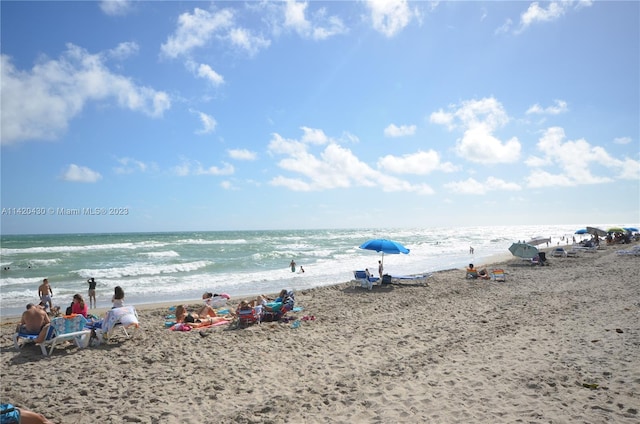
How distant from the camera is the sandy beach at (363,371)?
434 cm

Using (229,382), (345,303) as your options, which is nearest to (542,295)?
(345,303)

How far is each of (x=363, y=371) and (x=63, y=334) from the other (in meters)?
5.57

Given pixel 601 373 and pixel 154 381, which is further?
pixel 154 381

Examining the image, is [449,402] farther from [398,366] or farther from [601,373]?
[601,373]

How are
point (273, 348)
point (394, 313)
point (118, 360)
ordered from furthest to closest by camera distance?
point (394, 313) → point (273, 348) → point (118, 360)

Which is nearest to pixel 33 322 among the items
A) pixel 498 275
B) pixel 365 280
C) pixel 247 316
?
pixel 247 316

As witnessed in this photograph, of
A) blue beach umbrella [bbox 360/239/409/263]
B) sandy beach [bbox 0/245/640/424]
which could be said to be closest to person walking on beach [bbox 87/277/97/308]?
sandy beach [bbox 0/245/640/424]

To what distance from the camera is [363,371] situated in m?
5.55

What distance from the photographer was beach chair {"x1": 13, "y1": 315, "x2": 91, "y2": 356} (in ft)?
21.7

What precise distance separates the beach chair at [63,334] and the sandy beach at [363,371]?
20cm

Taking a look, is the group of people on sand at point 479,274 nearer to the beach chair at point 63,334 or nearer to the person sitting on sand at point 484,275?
the person sitting on sand at point 484,275

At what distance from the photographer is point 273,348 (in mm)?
6922

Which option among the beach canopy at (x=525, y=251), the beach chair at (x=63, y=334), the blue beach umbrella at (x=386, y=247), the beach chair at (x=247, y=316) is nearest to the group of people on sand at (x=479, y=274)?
the blue beach umbrella at (x=386, y=247)

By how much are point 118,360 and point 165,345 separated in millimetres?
934
